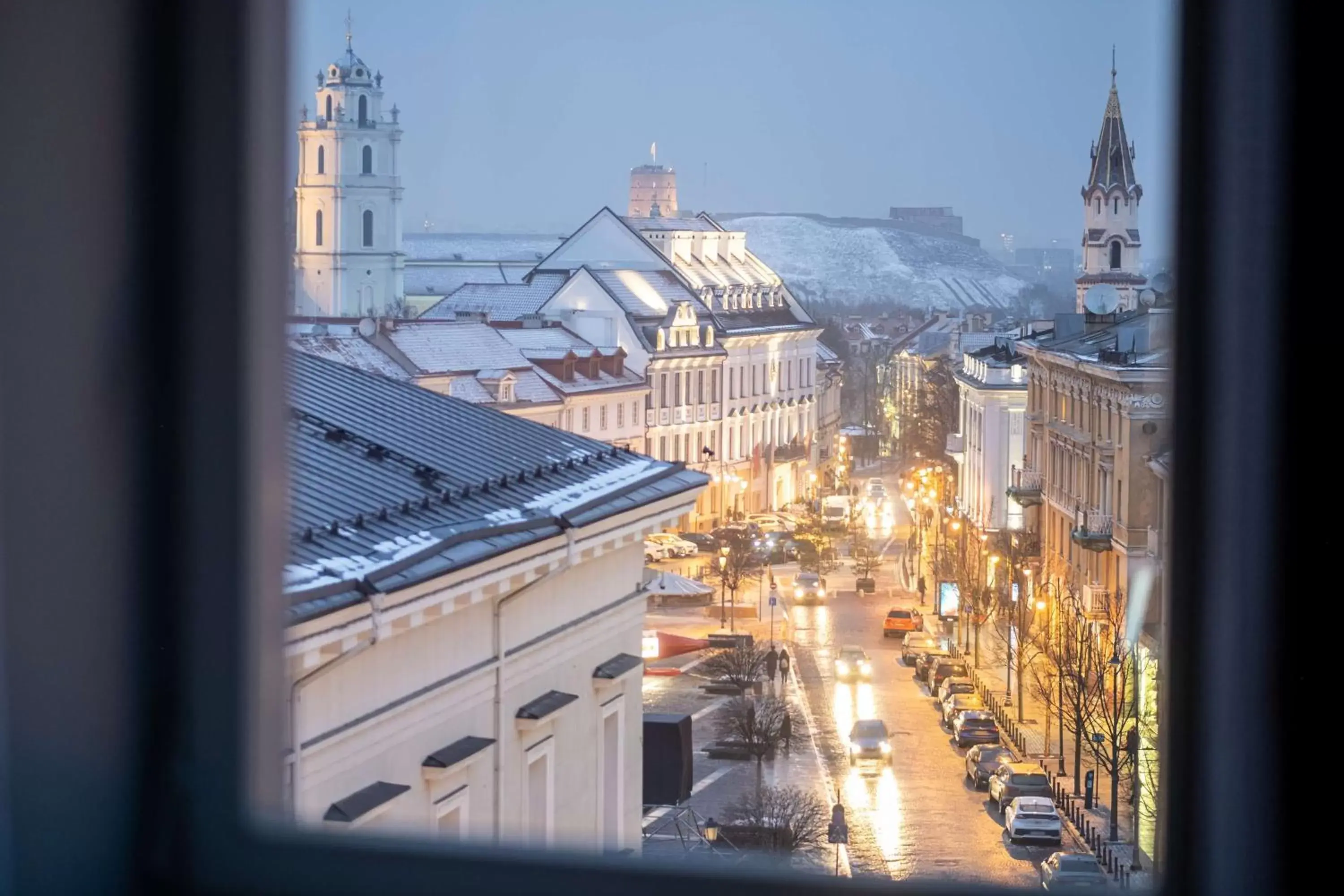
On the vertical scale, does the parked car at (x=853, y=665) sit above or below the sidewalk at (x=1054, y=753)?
below

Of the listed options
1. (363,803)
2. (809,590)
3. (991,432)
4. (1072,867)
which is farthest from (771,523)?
(363,803)

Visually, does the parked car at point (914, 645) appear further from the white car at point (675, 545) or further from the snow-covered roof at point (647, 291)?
the snow-covered roof at point (647, 291)

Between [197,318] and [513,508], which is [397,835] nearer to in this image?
[197,318]

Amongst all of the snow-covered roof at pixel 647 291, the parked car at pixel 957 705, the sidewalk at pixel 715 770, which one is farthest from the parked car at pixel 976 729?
the snow-covered roof at pixel 647 291

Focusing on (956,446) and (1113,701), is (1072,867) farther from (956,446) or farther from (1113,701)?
(956,446)

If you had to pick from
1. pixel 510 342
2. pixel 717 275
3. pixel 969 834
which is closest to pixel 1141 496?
pixel 969 834

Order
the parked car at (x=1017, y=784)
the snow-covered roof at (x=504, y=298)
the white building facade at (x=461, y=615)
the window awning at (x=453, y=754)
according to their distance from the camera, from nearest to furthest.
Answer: the white building facade at (x=461, y=615), the window awning at (x=453, y=754), the parked car at (x=1017, y=784), the snow-covered roof at (x=504, y=298)
